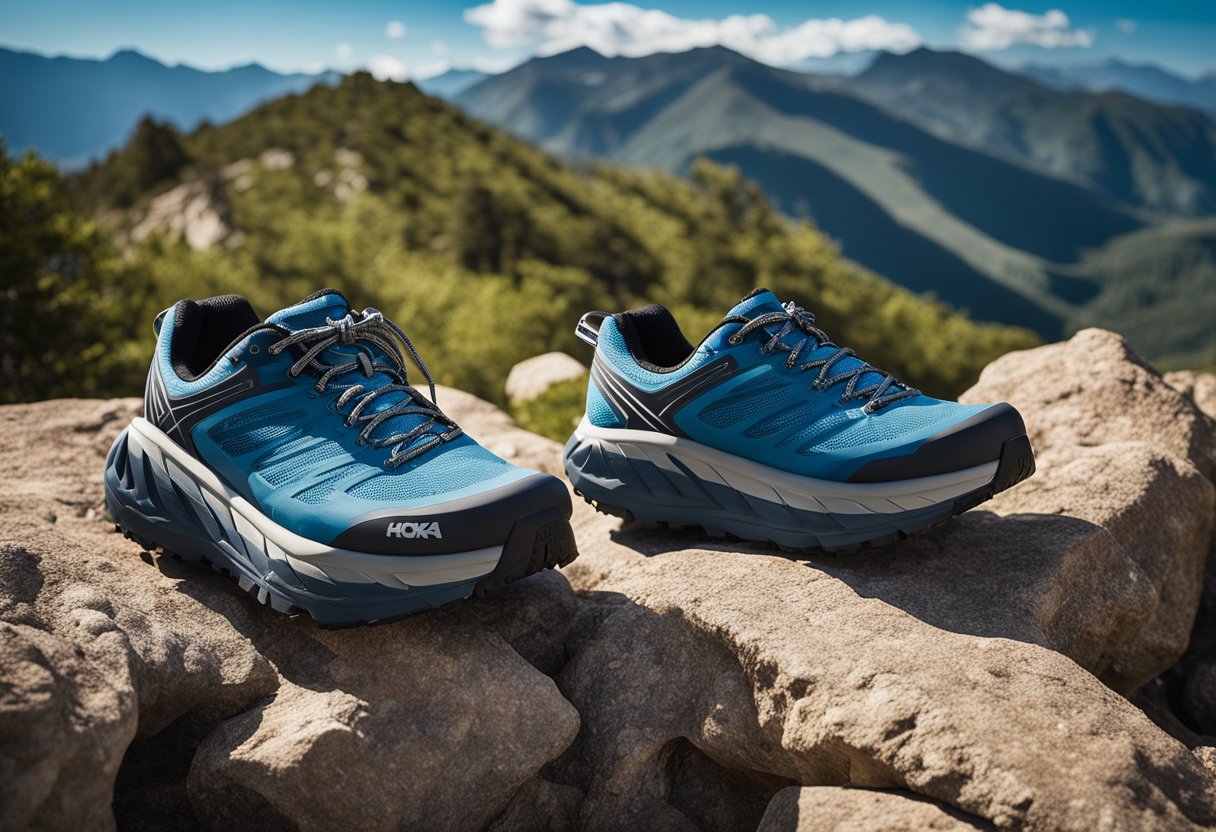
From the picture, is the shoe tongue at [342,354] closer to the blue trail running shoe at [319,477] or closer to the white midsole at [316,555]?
the blue trail running shoe at [319,477]

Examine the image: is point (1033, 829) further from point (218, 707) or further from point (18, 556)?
point (18, 556)

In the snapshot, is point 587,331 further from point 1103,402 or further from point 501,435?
point 1103,402

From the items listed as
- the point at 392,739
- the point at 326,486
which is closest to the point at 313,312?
the point at 326,486

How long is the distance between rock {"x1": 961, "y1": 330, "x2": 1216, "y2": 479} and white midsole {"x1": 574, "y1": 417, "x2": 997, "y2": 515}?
158cm

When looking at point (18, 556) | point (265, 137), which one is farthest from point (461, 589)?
point (265, 137)

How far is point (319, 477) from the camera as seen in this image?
2941 mm

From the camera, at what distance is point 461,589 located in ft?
9.13

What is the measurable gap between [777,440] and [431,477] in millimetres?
1325

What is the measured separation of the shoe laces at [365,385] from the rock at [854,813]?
1601 millimetres

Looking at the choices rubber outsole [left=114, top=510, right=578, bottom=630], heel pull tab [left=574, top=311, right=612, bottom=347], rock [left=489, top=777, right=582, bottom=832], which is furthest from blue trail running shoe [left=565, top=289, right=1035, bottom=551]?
rock [left=489, top=777, right=582, bottom=832]

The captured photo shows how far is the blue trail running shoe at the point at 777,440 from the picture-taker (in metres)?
3.18

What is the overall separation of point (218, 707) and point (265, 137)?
82037mm

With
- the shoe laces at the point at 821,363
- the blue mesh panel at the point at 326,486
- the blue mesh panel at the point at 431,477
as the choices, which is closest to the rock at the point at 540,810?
the blue mesh panel at the point at 431,477

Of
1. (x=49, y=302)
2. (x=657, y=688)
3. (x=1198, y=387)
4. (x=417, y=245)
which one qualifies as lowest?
(x=417, y=245)
